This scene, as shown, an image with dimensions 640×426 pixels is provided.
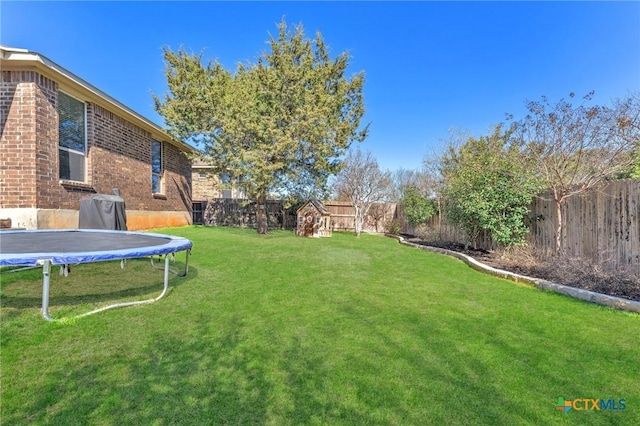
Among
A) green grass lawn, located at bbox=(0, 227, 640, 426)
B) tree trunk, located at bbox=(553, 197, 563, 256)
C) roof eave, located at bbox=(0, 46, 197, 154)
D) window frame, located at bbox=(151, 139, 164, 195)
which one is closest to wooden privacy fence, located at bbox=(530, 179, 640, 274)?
tree trunk, located at bbox=(553, 197, 563, 256)

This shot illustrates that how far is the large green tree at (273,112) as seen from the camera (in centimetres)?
1075

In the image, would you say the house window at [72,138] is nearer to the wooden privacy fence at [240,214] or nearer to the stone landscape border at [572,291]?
the wooden privacy fence at [240,214]

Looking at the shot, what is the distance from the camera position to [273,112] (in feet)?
35.7

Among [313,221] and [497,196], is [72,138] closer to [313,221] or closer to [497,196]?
[313,221]

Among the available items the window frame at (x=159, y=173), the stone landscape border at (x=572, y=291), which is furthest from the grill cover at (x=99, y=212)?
the stone landscape border at (x=572, y=291)

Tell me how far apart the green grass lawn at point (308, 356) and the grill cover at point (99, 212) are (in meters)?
1.81

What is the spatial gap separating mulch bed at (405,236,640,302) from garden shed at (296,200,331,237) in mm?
6846

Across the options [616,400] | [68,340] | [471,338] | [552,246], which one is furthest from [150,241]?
[552,246]

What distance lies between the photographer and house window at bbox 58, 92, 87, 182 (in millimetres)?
7145

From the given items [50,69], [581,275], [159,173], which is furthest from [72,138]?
[581,275]

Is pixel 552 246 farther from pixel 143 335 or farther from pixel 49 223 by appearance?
pixel 49 223

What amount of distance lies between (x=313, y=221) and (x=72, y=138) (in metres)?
7.73

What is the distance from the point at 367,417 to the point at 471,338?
150 centimetres

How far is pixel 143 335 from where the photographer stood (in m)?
2.61
